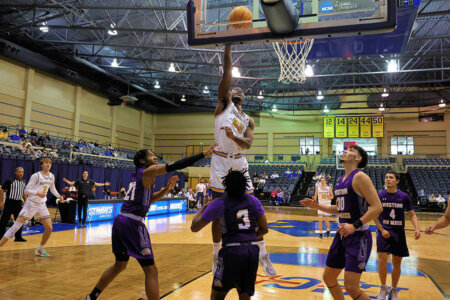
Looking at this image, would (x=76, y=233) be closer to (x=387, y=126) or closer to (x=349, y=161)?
(x=349, y=161)

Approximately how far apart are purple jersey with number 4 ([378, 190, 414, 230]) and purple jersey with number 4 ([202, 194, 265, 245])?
277cm

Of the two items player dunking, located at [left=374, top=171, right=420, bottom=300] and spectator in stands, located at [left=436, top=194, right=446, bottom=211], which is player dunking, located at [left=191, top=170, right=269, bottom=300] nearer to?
player dunking, located at [left=374, top=171, right=420, bottom=300]

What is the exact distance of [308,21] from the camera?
13.7ft

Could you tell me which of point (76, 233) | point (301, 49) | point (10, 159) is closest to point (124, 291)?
point (76, 233)

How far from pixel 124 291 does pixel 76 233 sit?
5893mm

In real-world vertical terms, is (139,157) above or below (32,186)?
above

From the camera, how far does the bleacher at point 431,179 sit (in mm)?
22575

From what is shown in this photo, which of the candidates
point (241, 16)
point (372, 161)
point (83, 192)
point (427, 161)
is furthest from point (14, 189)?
point (427, 161)

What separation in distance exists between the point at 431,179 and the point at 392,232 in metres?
23.2

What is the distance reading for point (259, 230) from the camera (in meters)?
3.07

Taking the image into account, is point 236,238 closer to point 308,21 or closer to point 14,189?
point 308,21

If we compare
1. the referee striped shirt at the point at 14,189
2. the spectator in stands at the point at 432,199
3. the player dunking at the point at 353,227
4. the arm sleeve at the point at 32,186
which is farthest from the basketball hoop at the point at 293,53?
the spectator in stands at the point at 432,199

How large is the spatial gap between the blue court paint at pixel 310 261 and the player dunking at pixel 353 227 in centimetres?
274

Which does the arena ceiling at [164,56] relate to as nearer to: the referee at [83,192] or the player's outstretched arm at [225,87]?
the referee at [83,192]
